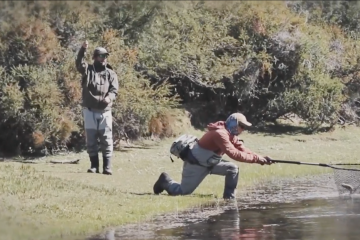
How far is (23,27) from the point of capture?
698 inches

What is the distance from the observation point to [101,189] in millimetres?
13211

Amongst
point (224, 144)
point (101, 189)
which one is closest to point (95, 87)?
point (101, 189)

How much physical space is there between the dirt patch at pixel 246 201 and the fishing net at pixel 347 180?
0.28 metres


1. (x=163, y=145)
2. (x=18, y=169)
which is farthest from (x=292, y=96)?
(x=18, y=169)

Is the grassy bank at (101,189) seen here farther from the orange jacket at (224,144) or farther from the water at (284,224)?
the water at (284,224)

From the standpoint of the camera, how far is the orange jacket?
12.9 metres

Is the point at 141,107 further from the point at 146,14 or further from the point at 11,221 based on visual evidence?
the point at 11,221

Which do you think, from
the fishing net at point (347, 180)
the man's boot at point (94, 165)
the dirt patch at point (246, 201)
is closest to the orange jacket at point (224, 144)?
the dirt patch at point (246, 201)

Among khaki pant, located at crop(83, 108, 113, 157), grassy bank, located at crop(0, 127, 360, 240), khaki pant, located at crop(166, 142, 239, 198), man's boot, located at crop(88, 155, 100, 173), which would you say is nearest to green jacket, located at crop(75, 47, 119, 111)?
khaki pant, located at crop(83, 108, 113, 157)

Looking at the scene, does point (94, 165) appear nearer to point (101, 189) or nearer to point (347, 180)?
point (101, 189)

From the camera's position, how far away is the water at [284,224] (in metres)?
10.3

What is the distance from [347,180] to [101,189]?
366 cm

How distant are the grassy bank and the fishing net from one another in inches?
72.3

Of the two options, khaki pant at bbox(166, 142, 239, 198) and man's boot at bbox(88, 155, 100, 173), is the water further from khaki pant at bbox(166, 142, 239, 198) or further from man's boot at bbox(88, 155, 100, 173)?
man's boot at bbox(88, 155, 100, 173)
